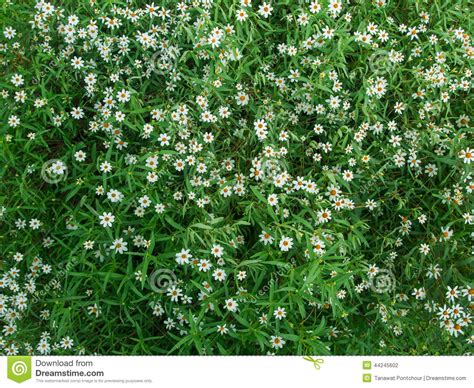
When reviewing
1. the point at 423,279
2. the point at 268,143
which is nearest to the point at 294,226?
the point at 268,143

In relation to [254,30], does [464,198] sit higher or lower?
lower

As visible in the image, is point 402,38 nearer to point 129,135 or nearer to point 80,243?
point 129,135
